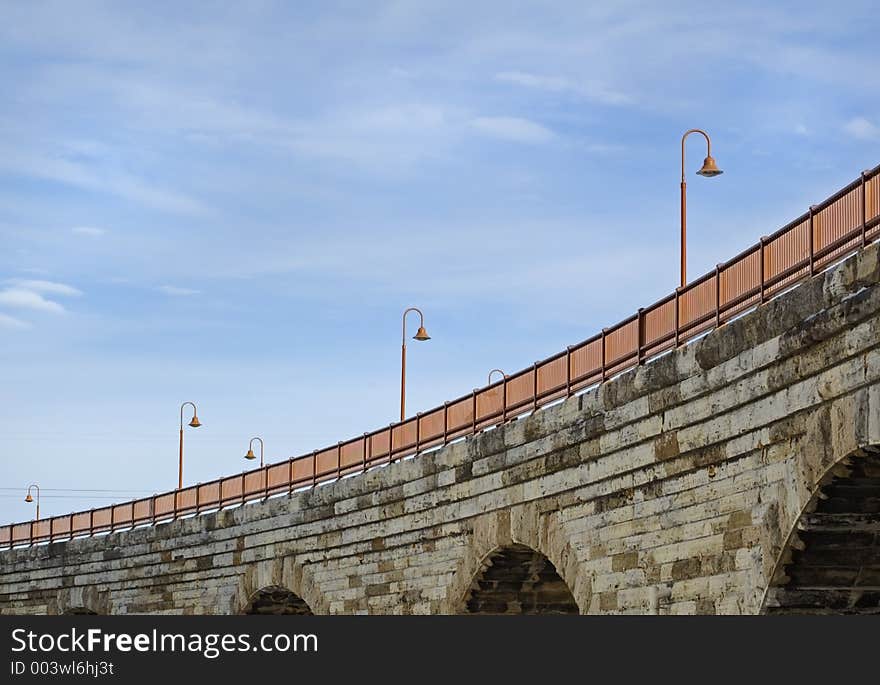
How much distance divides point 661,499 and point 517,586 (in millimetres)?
7476

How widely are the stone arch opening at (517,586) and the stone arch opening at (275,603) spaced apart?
9.59m

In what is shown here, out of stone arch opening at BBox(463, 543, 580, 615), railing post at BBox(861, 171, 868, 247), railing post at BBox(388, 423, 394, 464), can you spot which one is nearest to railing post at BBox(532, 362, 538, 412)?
stone arch opening at BBox(463, 543, 580, 615)

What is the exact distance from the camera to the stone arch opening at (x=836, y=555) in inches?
680

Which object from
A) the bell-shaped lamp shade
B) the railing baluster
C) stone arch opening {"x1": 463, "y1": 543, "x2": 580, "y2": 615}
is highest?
the bell-shaped lamp shade

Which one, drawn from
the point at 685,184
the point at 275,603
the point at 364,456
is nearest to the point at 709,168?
the point at 685,184

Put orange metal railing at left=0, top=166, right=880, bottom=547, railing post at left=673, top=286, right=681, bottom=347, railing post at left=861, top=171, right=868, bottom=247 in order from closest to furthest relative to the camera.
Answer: railing post at left=861, top=171, right=868, bottom=247
orange metal railing at left=0, top=166, right=880, bottom=547
railing post at left=673, top=286, right=681, bottom=347

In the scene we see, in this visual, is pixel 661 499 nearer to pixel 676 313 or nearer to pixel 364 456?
pixel 676 313

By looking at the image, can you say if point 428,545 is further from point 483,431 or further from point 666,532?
point 666,532

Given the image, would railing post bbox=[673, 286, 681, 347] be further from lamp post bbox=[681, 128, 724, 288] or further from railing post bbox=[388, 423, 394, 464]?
railing post bbox=[388, 423, 394, 464]

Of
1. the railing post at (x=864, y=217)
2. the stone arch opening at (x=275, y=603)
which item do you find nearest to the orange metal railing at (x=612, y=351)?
the railing post at (x=864, y=217)

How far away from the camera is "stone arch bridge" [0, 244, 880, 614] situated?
1712 centimetres

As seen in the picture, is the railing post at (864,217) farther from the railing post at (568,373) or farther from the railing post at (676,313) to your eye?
the railing post at (568,373)

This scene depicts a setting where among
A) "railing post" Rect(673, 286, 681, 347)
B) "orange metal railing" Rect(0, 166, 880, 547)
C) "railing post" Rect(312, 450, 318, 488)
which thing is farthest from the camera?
"railing post" Rect(312, 450, 318, 488)

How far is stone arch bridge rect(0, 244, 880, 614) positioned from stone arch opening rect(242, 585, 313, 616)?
1.01m
